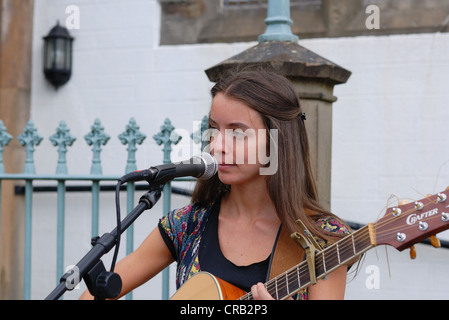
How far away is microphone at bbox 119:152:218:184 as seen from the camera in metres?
1.57

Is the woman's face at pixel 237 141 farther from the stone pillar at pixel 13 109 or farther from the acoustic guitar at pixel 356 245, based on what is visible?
the stone pillar at pixel 13 109

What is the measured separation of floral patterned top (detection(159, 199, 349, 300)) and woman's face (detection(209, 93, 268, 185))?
0.26m

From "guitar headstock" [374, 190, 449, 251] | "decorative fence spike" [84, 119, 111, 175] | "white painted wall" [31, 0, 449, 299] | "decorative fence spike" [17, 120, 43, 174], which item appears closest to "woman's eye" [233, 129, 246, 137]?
"guitar headstock" [374, 190, 449, 251]

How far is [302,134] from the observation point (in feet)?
6.22

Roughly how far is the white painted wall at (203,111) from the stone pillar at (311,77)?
107 cm

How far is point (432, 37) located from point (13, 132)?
2.87 m

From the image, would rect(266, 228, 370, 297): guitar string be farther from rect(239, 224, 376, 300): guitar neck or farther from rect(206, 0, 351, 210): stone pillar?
rect(206, 0, 351, 210): stone pillar

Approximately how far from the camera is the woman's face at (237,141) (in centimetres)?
177

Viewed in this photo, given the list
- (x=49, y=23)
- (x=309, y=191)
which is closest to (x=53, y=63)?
(x=49, y=23)

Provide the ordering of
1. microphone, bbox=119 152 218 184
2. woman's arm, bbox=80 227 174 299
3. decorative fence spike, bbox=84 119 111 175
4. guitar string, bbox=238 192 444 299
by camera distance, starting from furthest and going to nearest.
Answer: decorative fence spike, bbox=84 119 111 175 < woman's arm, bbox=80 227 174 299 < microphone, bbox=119 152 218 184 < guitar string, bbox=238 192 444 299

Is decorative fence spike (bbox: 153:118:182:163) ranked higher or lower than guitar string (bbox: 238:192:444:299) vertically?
higher

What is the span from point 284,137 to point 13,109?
2.92 metres

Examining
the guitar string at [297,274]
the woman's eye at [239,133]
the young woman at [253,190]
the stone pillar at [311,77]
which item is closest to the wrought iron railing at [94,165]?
the stone pillar at [311,77]

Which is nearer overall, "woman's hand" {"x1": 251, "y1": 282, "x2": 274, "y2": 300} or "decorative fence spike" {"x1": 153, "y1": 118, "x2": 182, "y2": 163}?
"woman's hand" {"x1": 251, "y1": 282, "x2": 274, "y2": 300}
